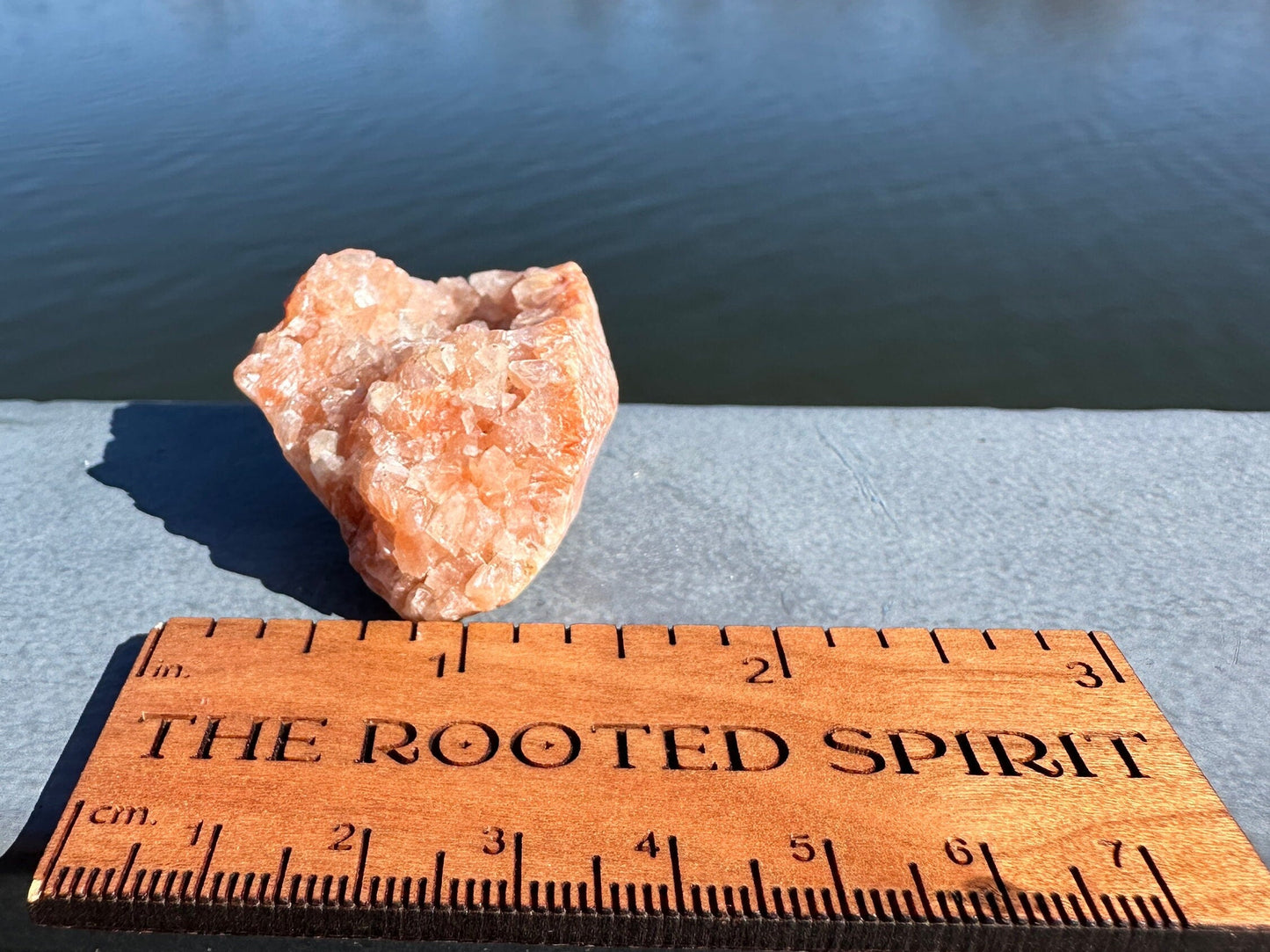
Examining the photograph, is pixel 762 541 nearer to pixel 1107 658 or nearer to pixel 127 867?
pixel 1107 658

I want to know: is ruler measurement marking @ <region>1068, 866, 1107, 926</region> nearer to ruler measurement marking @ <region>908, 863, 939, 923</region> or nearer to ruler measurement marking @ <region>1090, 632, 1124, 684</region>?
ruler measurement marking @ <region>908, 863, 939, 923</region>

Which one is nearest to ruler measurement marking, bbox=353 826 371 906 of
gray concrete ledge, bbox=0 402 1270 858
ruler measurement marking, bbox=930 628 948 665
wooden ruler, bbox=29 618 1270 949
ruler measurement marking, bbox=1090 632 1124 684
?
wooden ruler, bbox=29 618 1270 949

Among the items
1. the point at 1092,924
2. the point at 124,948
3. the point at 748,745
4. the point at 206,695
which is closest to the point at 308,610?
the point at 206,695

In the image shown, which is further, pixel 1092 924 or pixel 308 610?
pixel 308 610

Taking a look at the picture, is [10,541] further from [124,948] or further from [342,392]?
[124,948]

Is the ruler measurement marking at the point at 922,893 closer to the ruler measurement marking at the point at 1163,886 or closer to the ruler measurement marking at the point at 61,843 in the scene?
the ruler measurement marking at the point at 1163,886
